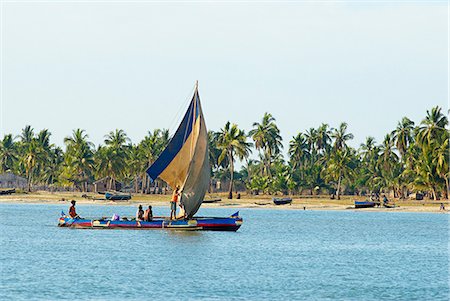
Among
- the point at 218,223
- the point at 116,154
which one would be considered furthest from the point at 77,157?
the point at 218,223

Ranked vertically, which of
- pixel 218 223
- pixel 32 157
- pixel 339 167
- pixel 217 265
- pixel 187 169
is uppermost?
pixel 32 157

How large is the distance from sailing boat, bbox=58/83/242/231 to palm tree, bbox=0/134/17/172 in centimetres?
11887

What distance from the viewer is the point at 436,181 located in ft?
449

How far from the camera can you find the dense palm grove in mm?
161625

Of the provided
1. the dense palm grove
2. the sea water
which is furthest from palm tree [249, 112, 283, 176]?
the sea water

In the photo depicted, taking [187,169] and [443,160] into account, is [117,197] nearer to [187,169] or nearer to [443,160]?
[443,160]

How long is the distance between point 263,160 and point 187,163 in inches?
4984

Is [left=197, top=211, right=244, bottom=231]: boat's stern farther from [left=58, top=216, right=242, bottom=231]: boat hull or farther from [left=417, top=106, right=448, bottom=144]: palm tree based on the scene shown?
[left=417, top=106, right=448, bottom=144]: palm tree

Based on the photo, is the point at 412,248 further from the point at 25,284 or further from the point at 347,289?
the point at 25,284

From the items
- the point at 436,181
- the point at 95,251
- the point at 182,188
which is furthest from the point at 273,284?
the point at 436,181

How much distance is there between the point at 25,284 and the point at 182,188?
27.9m

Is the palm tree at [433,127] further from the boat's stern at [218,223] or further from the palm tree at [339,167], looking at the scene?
the boat's stern at [218,223]

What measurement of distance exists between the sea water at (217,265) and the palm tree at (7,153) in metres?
105

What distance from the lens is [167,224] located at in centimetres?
7006
